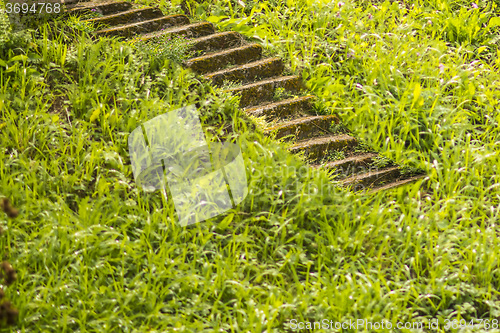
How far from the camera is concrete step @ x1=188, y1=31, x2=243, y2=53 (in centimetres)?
414

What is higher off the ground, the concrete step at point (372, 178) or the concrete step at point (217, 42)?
the concrete step at point (217, 42)

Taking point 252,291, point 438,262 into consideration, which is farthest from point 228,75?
point 438,262

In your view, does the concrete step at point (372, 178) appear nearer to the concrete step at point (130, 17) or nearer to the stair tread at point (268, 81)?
the stair tread at point (268, 81)

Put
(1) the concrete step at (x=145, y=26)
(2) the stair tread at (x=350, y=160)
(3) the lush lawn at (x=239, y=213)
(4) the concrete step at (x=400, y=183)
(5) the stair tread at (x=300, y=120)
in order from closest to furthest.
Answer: (3) the lush lawn at (x=239, y=213) → (4) the concrete step at (x=400, y=183) → (2) the stair tread at (x=350, y=160) → (5) the stair tread at (x=300, y=120) → (1) the concrete step at (x=145, y=26)

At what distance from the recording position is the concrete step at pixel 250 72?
3.92 metres

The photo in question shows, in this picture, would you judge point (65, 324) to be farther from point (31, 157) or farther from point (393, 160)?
point (393, 160)

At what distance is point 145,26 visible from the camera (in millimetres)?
4219

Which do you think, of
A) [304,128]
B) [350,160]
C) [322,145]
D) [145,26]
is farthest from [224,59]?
[350,160]

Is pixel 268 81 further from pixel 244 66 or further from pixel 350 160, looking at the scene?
pixel 350 160

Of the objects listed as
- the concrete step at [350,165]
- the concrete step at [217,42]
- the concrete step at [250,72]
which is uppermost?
the concrete step at [217,42]

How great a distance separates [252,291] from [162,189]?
0.92 metres

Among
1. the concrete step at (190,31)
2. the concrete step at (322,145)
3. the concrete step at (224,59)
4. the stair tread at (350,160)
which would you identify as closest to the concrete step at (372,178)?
the stair tread at (350,160)

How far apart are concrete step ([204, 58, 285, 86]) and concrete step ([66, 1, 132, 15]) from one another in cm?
128

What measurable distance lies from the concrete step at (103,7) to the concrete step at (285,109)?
1.76 metres
